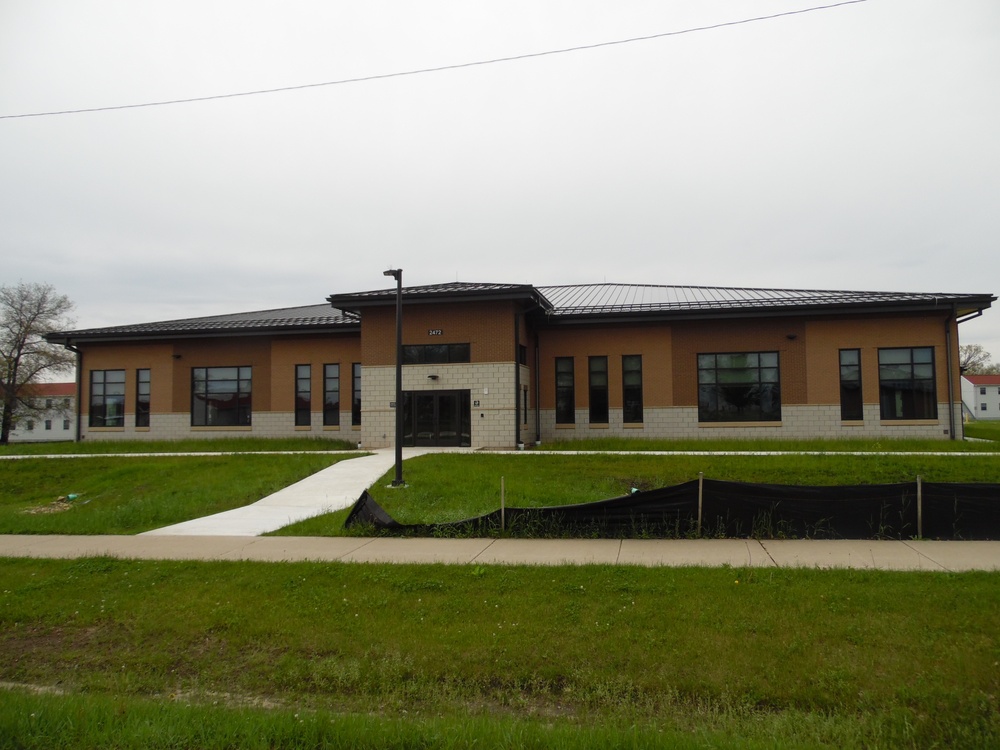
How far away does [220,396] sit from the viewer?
1337 inches

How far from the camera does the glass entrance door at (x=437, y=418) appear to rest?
88.9 feet

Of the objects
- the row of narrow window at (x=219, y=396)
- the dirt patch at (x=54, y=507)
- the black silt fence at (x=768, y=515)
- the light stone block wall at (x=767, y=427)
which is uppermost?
the row of narrow window at (x=219, y=396)

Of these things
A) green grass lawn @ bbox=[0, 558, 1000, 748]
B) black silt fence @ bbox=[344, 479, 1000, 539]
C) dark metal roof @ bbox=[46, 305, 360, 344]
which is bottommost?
green grass lawn @ bbox=[0, 558, 1000, 748]

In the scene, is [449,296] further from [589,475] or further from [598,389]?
[589,475]

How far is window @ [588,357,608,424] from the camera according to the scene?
1185 inches

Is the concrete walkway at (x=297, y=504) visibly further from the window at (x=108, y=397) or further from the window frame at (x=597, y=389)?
the window at (x=108, y=397)

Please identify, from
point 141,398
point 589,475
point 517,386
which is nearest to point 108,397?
point 141,398

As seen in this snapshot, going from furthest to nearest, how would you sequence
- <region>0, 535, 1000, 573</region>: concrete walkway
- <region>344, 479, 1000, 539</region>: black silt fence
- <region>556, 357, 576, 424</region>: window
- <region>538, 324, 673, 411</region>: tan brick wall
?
<region>556, 357, 576, 424</region>: window
<region>538, 324, 673, 411</region>: tan brick wall
<region>344, 479, 1000, 539</region>: black silt fence
<region>0, 535, 1000, 573</region>: concrete walkway

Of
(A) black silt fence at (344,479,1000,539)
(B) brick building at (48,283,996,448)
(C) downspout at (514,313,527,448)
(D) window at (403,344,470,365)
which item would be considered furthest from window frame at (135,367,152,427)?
(A) black silt fence at (344,479,1000,539)

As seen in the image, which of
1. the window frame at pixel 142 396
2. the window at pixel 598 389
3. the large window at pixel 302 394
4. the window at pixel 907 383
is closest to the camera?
the window at pixel 907 383

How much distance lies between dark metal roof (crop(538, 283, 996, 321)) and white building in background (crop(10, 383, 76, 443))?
149 feet

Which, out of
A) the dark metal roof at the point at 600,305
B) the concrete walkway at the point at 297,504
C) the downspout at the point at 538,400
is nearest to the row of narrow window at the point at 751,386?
the downspout at the point at 538,400

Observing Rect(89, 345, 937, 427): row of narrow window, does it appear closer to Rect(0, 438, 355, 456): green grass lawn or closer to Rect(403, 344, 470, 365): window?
Rect(403, 344, 470, 365): window

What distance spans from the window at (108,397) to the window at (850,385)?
32354mm
